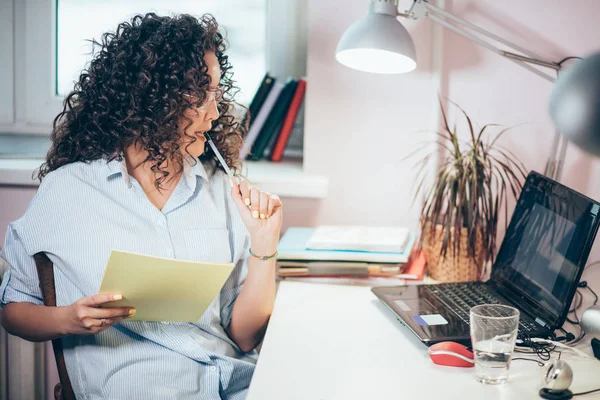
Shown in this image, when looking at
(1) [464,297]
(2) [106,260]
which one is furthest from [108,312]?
(1) [464,297]

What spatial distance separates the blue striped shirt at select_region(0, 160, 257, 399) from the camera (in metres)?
1.20

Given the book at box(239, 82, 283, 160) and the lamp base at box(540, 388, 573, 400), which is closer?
the lamp base at box(540, 388, 573, 400)

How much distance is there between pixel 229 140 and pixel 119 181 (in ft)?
1.03

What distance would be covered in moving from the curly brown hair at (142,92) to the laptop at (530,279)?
0.56 m

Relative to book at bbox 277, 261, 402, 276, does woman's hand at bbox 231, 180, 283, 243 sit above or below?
above

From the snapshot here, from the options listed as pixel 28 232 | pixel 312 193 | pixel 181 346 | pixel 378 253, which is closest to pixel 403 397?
pixel 181 346

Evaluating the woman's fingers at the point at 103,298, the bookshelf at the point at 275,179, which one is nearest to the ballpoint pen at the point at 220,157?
the bookshelf at the point at 275,179

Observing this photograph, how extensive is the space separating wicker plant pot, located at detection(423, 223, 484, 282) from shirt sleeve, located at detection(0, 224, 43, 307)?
869 mm

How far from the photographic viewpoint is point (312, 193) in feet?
5.71

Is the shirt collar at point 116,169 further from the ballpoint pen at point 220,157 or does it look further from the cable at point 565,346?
the cable at point 565,346

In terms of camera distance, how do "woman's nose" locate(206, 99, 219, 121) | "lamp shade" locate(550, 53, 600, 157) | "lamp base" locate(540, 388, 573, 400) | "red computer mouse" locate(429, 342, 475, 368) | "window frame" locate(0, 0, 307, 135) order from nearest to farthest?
"lamp shade" locate(550, 53, 600, 157)
"lamp base" locate(540, 388, 573, 400)
"red computer mouse" locate(429, 342, 475, 368)
"woman's nose" locate(206, 99, 219, 121)
"window frame" locate(0, 0, 307, 135)

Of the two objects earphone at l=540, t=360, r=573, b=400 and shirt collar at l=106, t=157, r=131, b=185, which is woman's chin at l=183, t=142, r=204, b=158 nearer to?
shirt collar at l=106, t=157, r=131, b=185

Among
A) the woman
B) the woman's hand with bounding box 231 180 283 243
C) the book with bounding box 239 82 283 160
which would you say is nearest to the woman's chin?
the woman

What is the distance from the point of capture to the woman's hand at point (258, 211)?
4.15ft
